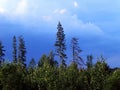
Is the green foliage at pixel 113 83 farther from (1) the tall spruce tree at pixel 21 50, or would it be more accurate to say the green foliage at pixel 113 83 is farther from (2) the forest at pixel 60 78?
(1) the tall spruce tree at pixel 21 50

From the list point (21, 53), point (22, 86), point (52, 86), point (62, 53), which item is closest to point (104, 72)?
point (52, 86)

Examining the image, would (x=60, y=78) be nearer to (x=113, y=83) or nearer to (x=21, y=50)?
(x=113, y=83)

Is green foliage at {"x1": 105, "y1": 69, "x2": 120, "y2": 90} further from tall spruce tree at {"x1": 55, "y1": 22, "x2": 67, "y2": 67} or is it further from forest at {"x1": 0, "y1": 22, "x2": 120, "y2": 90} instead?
tall spruce tree at {"x1": 55, "y1": 22, "x2": 67, "y2": 67}

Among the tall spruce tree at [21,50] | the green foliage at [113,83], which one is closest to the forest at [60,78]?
the green foliage at [113,83]

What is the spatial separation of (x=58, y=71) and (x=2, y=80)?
8.39 metres

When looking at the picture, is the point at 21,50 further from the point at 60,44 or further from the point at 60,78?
the point at 60,78

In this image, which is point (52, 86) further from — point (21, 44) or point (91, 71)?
point (21, 44)

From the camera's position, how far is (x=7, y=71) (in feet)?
197

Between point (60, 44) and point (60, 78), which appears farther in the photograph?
point (60, 44)

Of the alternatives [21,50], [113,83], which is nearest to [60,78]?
[113,83]

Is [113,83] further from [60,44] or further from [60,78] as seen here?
[60,44]

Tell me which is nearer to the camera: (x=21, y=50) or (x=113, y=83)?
(x=113, y=83)

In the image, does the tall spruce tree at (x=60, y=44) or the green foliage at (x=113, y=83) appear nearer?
the green foliage at (x=113, y=83)

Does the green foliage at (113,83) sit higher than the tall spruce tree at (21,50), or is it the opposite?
the tall spruce tree at (21,50)
